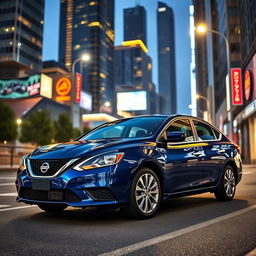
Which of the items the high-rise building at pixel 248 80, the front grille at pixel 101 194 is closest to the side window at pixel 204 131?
the front grille at pixel 101 194

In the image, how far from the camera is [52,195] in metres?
4.51

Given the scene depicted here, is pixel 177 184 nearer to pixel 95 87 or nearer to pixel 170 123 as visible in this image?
pixel 170 123

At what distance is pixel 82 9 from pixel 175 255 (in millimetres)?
209314

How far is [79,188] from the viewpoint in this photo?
4387 millimetres

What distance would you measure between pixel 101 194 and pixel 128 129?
1784 mm

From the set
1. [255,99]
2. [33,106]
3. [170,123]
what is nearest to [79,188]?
[170,123]

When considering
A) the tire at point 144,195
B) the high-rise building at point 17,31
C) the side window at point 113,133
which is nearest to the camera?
the tire at point 144,195

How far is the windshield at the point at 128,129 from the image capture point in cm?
573

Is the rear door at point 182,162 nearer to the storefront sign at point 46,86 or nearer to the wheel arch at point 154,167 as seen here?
the wheel arch at point 154,167

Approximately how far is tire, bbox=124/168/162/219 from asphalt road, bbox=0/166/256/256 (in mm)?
127

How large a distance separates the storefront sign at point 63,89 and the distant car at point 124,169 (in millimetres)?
54493

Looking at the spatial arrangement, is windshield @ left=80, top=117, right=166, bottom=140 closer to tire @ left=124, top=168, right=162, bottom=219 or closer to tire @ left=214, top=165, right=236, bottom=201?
tire @ left=124, top=168, right=162, bottom=219

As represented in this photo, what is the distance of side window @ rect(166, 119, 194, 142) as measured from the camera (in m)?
5.92

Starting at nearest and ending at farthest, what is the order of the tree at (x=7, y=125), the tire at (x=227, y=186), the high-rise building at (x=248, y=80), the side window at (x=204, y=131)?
the side window at (x=204, y=131)
the tire at (x=227, y=186)
the high-rise building at (x=248, y=80)
the tree at (x=7, y=125)
